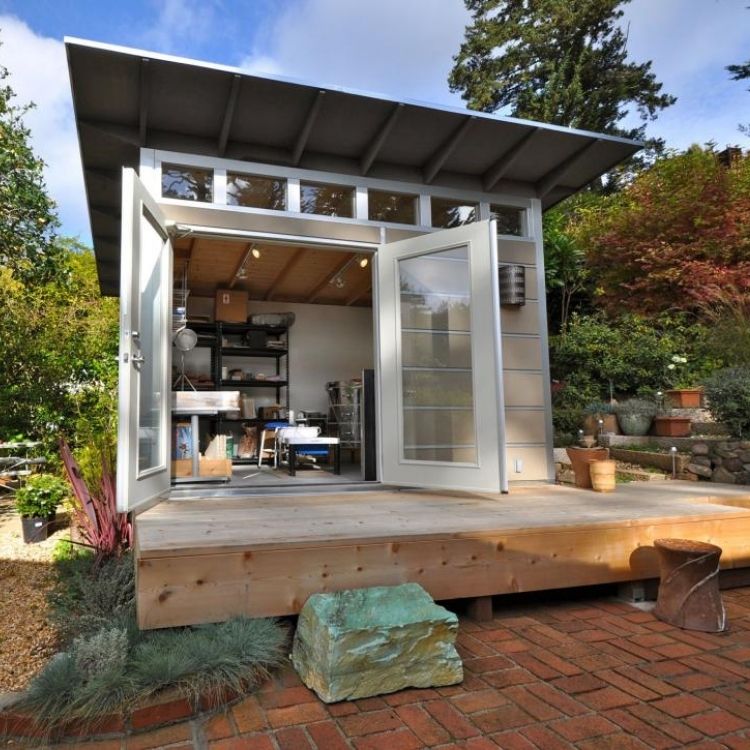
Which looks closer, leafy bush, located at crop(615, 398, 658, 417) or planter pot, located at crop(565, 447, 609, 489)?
Answer: planter pot, located at crop(565, 447, 609, 489)

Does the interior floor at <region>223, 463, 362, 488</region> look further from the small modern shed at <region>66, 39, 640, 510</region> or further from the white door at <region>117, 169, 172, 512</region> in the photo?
the white door at <region>117, 169, 172, 512</region>

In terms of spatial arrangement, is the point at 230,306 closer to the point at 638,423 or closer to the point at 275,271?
the point at 275,271

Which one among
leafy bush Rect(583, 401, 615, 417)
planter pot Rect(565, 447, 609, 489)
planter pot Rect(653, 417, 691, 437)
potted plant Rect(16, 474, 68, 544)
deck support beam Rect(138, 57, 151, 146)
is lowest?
potted plant Rect(16, 474, 68, 544)

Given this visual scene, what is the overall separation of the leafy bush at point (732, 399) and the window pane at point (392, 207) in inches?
122

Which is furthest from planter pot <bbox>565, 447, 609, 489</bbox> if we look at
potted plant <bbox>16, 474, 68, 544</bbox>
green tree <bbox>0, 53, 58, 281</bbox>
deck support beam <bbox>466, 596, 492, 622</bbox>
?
green tree <bbox>0, 53, 58, 281</bbox>

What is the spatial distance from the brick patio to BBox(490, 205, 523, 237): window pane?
345 centimetres

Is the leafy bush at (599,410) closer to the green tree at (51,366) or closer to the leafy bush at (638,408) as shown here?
the leafy bush at (638,408)

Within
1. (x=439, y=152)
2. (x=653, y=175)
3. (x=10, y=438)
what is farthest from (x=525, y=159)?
(x=653, y=175)

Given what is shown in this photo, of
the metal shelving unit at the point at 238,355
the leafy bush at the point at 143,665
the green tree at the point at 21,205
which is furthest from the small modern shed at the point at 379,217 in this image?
the metal shelving unit at the point at 238,355

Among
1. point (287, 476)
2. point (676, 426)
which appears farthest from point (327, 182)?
point (676, 426)

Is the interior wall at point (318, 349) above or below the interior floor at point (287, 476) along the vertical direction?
above

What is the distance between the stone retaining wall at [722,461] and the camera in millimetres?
4867

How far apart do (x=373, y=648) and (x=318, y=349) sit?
6.42 m

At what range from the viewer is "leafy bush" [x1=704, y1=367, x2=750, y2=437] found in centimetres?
499
